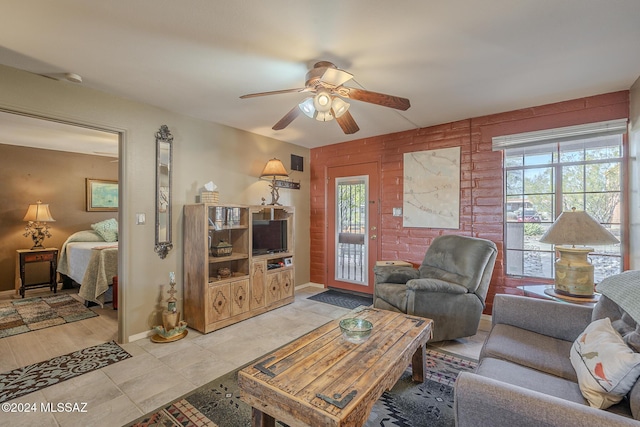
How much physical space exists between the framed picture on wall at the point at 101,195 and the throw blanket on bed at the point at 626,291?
7092 mm

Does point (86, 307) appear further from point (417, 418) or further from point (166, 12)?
point (417, 418)

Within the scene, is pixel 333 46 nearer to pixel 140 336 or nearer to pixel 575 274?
pixel 575 274

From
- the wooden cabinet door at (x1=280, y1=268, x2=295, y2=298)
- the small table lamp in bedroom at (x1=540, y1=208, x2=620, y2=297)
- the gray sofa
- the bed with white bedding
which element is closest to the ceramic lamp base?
the small table lamp in bedroom at (x1=540, y1=208, x2=620, y2=297)

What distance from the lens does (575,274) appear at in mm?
2207

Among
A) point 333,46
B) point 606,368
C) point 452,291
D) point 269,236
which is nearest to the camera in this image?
point 606,368

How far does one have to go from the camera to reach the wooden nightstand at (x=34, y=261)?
14.5 feet

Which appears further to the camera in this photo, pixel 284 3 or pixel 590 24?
pixel 590 24

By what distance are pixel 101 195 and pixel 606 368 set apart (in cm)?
708

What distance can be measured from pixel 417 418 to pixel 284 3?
8.44 ft

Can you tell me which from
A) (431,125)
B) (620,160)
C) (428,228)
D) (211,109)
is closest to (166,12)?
(211,109)

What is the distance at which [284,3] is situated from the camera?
1.58 m

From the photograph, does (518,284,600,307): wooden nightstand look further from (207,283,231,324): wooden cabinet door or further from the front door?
(207,283,231,324): wooden cabinet door

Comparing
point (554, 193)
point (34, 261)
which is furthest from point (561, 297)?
point (34, 261)

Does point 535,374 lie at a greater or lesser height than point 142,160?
lesser
